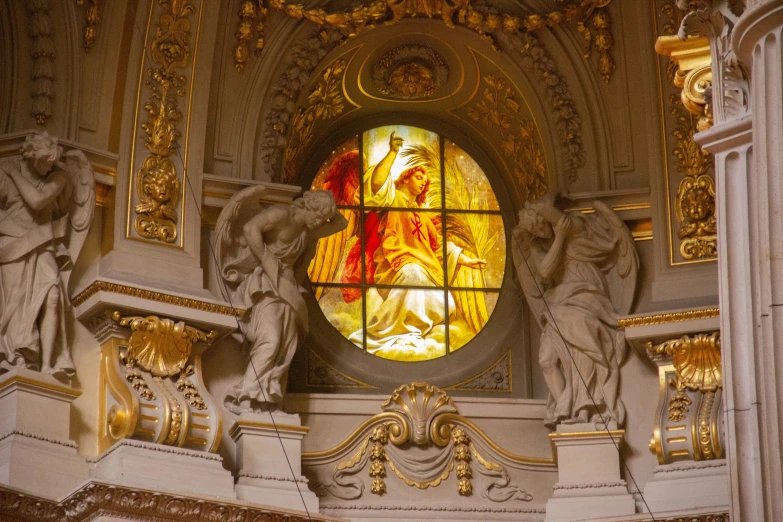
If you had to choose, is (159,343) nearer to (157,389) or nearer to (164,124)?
(157,389)

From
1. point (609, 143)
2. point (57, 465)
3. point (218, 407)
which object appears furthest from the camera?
point (609, 143)

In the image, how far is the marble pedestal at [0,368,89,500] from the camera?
9.98 meters

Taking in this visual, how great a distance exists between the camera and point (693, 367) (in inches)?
442

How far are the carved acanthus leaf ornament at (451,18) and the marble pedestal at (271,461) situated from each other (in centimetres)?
260

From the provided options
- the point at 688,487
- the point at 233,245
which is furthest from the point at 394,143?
the point at 688,487

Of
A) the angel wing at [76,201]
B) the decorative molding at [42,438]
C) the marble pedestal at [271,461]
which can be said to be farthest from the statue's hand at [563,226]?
the decorative molding at [42,438]

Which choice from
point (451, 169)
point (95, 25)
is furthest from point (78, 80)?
point (451, 169)

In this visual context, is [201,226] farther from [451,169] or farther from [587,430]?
[587,430]

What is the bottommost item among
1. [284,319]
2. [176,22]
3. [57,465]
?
[57,465]

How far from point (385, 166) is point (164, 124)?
1964 mm

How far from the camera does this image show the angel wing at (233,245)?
1141 centimetres

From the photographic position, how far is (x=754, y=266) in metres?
6.34

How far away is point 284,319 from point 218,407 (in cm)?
76

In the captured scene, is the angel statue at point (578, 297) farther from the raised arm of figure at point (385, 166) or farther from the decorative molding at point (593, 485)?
the raised arm of figure at point (385, 166)
